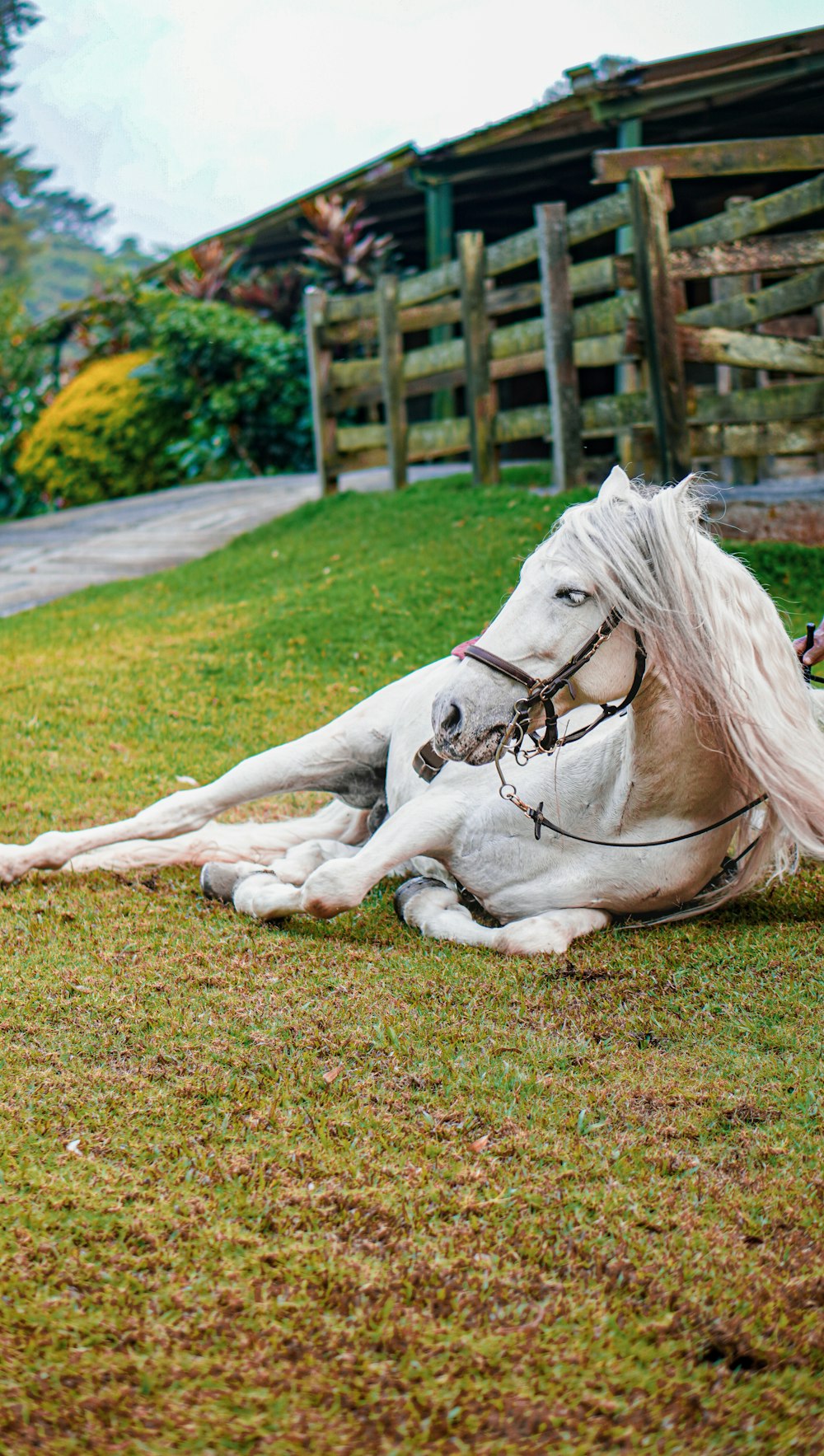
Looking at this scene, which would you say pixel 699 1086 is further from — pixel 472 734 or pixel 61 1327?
pixel 61 1327

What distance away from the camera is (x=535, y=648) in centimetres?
302

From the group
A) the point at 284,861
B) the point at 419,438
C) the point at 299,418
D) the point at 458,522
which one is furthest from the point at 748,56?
the point at 284,861

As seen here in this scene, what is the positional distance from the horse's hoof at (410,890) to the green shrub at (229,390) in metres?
13.6

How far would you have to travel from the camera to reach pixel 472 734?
9.93 feet

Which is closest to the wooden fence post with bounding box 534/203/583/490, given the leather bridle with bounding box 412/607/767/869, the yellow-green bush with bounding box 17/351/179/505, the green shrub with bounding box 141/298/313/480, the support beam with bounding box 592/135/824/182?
the support beam with bounding box 592/135/824/182

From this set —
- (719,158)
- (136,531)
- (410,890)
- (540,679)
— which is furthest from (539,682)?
(136,531)

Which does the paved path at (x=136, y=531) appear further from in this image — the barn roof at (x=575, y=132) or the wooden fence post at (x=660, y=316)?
the wooden fence post at (x=660, y=316)

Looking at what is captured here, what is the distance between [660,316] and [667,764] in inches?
223

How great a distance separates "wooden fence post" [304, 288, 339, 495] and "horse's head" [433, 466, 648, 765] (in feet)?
34.3

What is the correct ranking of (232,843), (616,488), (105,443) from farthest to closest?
(105,443) < (232,843) < (616,488)

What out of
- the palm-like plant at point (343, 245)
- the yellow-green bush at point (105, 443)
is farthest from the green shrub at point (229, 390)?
the palm-like plant at point (343, 245)

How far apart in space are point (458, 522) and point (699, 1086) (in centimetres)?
785

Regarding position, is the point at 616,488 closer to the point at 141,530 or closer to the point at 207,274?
the point at 141,530

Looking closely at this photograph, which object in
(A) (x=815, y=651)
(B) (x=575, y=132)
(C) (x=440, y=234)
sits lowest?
(A) (x=815, y=651)
